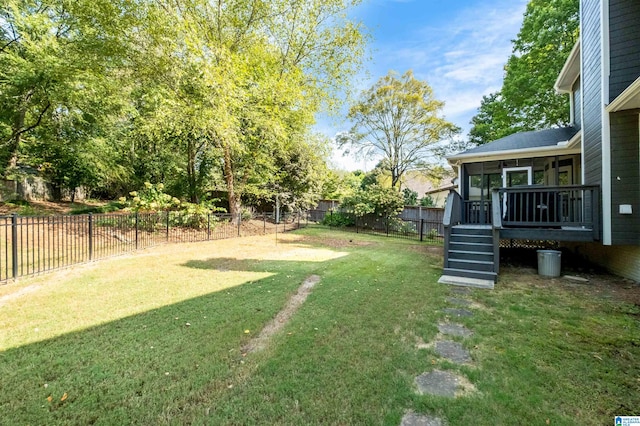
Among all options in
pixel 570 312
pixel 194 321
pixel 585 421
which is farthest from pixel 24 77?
pixel 570 312

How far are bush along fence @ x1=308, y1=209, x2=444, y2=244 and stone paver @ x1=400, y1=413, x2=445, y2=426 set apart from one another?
11.3 m

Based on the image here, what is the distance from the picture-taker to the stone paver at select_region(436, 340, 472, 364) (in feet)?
9.65

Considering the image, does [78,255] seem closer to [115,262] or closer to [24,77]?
[115,262]

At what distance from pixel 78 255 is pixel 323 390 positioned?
325 inches

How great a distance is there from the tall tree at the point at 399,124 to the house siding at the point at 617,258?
→ 14412 millimetres

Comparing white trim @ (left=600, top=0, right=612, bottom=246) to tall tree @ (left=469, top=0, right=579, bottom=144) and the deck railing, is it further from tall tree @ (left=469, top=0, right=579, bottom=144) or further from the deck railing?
tall tree @ (left=469, top=0, right=579, bottom=144)

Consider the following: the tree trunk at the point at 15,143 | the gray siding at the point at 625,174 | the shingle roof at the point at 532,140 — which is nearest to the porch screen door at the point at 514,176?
the shingle roof at the point at 532,140

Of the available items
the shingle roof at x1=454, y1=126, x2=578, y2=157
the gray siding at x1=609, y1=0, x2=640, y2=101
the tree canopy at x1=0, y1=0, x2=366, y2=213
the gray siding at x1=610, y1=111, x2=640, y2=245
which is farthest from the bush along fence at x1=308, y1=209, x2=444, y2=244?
the gray siding at x1=609, y1=0, x2=640, y2=101

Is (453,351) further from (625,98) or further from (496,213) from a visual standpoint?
(625,98)

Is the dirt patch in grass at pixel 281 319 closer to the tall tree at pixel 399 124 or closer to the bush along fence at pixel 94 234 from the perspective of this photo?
the bush along fence at pixel 94 234

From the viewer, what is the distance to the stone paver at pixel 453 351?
9.65 feet

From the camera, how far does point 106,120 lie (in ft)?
45.1

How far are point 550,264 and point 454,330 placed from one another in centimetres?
457

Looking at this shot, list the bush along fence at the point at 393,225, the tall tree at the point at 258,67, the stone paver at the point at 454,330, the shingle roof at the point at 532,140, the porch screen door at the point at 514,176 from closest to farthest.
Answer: the stone paver at the point at 454,330, the shingle roof at the point at 532,140, the porch screen door at the point at 514,176, the tall tree at the point at 258,67, the bush along fence at the point at 393,225
